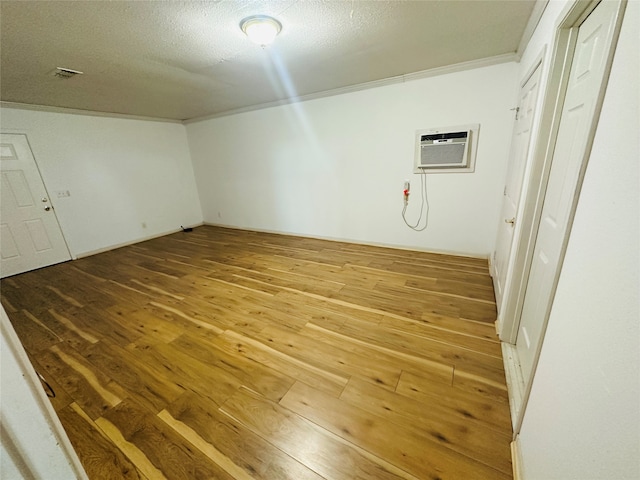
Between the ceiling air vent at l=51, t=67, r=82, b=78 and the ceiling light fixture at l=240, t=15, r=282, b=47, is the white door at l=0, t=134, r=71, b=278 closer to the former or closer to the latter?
the ceiling air vent at l=51, t=67, r=82, b=78

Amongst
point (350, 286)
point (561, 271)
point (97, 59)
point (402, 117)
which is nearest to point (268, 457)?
point (561, 271)

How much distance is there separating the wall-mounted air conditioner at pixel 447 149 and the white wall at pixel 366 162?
0.29 ft

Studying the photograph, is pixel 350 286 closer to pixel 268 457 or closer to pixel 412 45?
pixel 268 457

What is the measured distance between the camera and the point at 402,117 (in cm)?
340

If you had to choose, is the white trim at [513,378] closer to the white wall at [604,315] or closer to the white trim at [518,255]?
the white trim at [518,255]

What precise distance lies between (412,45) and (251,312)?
3.02 meters

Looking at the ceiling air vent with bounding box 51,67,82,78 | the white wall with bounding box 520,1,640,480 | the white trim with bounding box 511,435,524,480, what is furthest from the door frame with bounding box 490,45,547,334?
the ceiling air vent with bounding box 51,67,82,78

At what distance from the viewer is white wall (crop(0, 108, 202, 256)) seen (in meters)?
3.94

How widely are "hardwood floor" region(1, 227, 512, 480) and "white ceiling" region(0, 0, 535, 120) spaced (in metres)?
2.39

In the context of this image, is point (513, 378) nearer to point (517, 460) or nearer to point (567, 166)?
point (517, 460)

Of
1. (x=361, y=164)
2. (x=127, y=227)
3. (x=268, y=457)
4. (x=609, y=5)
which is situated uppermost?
(x=609, y=5)

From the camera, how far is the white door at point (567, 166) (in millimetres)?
849

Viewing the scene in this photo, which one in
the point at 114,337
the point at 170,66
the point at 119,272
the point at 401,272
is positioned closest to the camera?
the point at 114,337

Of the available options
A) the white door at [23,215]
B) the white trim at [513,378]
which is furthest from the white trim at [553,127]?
the white door at [23,215]
